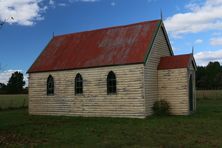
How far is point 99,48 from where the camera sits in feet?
99.6

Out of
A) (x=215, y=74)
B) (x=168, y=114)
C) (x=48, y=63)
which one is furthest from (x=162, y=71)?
(x=215, y=74)

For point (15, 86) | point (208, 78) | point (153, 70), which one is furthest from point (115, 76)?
point (208, 78)

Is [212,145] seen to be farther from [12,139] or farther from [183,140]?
[12,139]

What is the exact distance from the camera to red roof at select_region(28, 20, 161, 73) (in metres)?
27.6

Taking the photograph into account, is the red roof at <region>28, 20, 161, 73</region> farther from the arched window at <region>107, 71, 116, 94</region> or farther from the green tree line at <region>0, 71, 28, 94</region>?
the green tree line at <region>0, 71, 28, 94</region>

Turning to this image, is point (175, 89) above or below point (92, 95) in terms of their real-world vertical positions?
above

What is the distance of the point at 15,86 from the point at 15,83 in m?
3.15

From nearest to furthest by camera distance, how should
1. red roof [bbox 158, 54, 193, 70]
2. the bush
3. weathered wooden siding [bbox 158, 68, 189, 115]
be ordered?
weathered wooden siding [bbox 158, 68, 189, 115]
the bush
red roof [bbox 158, 54, 193, 70]

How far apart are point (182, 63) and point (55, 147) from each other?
15.9 meters

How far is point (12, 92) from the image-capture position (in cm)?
9600

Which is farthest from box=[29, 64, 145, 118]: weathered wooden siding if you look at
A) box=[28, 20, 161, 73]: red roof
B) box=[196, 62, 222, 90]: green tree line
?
box=[196, 62, 222, 90]: green tree line

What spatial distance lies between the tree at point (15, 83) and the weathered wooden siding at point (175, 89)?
74574 millimetres

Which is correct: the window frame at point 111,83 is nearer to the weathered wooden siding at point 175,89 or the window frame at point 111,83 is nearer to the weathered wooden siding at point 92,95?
the weathered wooden siding at point 92,95

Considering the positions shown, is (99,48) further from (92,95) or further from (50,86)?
(50,86)
